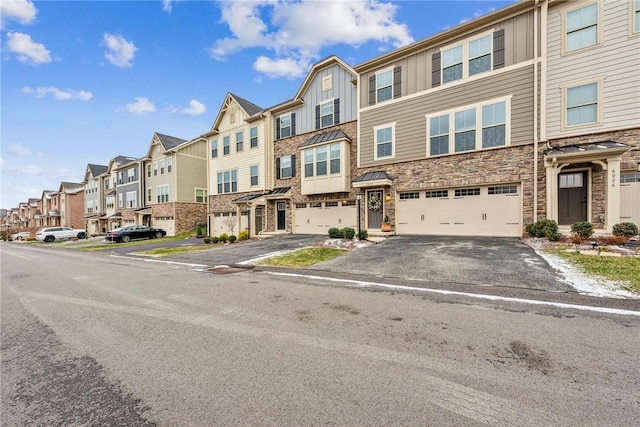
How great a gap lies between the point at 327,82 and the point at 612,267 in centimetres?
1642

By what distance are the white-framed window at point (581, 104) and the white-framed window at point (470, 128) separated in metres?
2.01

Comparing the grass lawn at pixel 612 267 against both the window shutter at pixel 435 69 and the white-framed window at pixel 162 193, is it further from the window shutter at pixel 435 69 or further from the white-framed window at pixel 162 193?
the white-framed window at pixel 162 193

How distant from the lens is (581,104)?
10969mm

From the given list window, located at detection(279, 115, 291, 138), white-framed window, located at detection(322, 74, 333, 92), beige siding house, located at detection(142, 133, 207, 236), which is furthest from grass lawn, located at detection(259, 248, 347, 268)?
beige siding house, located at detection(142, 133, 207, 236)

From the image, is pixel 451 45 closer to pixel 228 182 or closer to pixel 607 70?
pixel 607 70

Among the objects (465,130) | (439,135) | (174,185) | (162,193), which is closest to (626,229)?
(465,130)

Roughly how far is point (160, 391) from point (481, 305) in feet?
16.3

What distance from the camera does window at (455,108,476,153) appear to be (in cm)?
1294

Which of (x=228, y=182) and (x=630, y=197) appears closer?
(x=630, y=197)

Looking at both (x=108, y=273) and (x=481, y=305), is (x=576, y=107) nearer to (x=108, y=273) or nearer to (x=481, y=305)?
(x=481, y=305)

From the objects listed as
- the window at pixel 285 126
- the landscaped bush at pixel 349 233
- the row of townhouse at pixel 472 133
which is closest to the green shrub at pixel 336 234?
the landscaped bush at pixel 349 233

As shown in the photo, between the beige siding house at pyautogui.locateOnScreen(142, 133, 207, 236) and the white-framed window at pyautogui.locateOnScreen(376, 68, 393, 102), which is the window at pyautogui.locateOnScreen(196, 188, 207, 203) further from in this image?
the white-framed window at pyautogui.locateOnScreen(376, 68, 393, 102)

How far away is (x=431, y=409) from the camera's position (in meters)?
2.29

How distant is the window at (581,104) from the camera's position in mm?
10777
